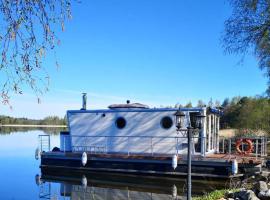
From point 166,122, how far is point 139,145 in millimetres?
1589

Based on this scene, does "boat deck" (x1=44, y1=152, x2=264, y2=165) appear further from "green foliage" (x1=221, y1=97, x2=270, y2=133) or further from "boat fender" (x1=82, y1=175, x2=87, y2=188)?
"green foliage" (x1=221, y1=97, x2=270, y2=133)

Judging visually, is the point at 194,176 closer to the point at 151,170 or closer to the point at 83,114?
the point at 151,170

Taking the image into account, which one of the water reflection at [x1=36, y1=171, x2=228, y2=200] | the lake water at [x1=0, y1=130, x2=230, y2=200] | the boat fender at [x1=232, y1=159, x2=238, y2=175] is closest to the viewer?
the water reflection at [x1=36, y1=171, x2=228, y2=200]

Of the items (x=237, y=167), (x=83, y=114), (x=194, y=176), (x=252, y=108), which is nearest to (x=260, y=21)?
(x=237, y=167)

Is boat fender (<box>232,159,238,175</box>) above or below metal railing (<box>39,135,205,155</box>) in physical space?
below

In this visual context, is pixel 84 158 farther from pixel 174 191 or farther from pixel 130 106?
pixel 174 191

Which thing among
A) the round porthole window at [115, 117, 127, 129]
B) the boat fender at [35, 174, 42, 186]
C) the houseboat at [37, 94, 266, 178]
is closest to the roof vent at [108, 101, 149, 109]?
the houseboat at [37, 94, 266, 178]

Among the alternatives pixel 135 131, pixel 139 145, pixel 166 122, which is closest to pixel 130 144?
pixel 139 145

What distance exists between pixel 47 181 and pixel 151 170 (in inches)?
175

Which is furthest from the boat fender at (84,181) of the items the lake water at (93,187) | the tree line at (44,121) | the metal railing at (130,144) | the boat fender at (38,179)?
the tree line at (44,121)

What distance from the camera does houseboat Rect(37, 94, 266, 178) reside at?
1602 centimetres

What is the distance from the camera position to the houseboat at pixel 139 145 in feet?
52.5

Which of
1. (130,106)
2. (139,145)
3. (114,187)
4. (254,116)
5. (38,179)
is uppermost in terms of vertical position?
(130,106)

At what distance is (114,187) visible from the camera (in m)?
15.6
